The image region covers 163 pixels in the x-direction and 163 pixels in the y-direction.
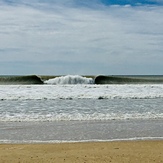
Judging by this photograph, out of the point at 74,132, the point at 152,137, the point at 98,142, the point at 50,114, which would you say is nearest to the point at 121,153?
the point at 98,142

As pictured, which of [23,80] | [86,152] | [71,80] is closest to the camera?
[86,152]

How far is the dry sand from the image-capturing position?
5527 millimetres

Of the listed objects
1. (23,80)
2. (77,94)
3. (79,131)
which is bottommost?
(23,80)

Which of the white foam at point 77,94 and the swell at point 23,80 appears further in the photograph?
the swell at point 23,80

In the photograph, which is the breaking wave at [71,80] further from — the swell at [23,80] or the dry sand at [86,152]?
the dry sand at [86,152]

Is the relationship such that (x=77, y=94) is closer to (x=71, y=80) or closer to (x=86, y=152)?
(x=86, y=152)

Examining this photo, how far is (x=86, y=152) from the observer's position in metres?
6.05

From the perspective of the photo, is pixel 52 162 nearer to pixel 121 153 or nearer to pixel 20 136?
pixel 121 153

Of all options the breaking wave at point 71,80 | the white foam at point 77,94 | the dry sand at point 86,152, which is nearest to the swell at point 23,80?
the breaking wave at point 71,80

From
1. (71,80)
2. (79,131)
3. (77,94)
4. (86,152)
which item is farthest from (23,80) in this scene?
(86,152)

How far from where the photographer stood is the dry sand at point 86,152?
218 inches

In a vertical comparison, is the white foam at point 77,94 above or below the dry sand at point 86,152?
below

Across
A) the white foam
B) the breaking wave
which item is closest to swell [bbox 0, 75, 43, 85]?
the breaking wave

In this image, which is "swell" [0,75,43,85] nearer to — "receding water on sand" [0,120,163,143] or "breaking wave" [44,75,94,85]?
"breaking wave" [44,75,94,85]
